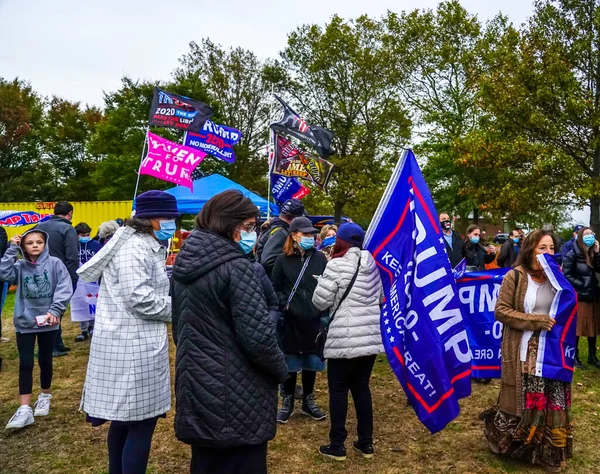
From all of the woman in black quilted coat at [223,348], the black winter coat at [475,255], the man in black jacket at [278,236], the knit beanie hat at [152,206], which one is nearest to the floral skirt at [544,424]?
the woman in black quilted coat at [223,348]

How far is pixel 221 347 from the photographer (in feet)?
7.80

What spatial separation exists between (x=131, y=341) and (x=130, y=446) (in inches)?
24.2

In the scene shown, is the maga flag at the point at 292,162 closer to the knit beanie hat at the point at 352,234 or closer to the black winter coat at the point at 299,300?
the black winter coat at the point at 299,300

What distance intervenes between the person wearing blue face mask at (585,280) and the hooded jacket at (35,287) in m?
6.05

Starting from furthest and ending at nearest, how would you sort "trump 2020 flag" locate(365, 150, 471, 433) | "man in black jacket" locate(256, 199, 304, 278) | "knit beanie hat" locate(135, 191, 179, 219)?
1. "man in black jacket" locate(256, 199, 304, 278)
2. "trump 2020 flag" locate(365, 150, 471, 433)
3. "knit beanie hat" locate(135, 191, 179, 219)

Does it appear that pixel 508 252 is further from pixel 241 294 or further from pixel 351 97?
pixel 351 97

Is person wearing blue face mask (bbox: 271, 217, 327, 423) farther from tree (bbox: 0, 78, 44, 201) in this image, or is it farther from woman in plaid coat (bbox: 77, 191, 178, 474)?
tree (bbox: 0, 78, 44, 201)

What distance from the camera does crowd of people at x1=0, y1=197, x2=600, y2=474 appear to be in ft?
7.79

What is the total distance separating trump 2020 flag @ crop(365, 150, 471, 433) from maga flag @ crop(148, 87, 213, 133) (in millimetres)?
8013

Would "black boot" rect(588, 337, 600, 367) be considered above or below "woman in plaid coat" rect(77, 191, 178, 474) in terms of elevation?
below

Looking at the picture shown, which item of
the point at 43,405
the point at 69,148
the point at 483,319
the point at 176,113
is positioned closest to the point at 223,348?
the point at 43,405

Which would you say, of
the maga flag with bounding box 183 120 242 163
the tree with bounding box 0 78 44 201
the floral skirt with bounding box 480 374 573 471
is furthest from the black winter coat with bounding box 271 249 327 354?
the tree with bounding box 0 78 44 201

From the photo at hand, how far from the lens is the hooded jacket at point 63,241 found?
700cm

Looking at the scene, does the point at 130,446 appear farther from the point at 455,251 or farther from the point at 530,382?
the point at 455,251
